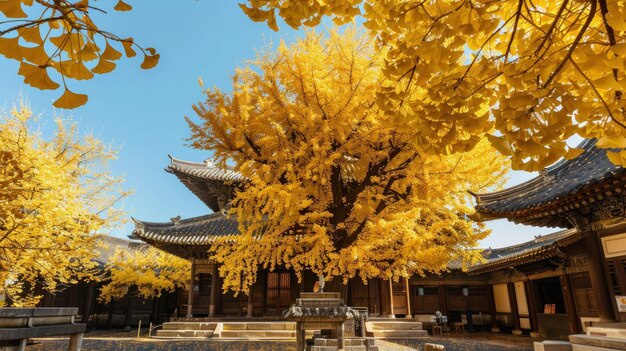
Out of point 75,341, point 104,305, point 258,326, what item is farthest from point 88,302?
point 75,341

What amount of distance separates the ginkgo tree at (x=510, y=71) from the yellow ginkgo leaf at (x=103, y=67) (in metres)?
0.91

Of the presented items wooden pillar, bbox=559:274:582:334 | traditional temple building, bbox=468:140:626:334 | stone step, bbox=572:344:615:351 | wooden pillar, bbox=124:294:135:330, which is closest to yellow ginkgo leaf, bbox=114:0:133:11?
traditional temple building, bbox=468:140:626:334

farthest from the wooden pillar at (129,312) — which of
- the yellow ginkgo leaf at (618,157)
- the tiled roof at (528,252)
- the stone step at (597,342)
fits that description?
the yellow ginkgo leaf at (618,157)

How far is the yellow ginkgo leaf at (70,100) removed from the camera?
58.3 inches

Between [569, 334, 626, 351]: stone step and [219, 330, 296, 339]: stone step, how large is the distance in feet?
31.1

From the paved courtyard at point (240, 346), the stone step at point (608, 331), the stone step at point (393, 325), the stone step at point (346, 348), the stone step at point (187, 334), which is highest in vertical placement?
the stone step at point (608, 331)

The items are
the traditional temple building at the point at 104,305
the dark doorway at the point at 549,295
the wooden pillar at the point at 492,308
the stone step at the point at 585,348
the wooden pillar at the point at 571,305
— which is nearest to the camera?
the stone step at the point at 585,348

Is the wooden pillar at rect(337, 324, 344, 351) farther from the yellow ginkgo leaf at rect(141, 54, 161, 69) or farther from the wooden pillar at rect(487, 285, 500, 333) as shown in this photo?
the wooden pillar at rect(487, 285, 500, 333)

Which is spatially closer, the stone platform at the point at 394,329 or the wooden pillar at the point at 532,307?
the stone platform at the point at 394,329

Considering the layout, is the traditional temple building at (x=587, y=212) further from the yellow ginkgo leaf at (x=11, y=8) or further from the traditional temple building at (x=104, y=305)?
the traditional temple building at (x=104, y=305)

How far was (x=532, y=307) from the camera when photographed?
16656 mm

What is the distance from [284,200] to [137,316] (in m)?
21.3

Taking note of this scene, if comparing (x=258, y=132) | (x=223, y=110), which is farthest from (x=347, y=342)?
(x=223, y=110)

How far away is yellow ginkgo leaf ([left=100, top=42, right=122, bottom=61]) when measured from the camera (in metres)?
1.55
